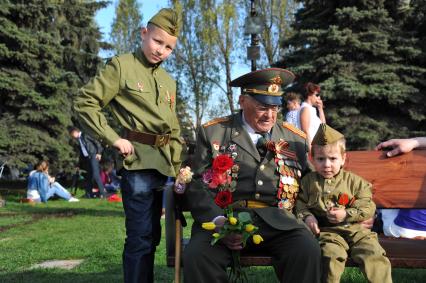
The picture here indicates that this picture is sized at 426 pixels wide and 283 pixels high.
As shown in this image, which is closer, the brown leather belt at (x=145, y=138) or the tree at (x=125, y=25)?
the brown leather belt at (x=145, y=138)

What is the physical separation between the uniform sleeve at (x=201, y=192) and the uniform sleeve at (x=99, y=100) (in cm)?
52

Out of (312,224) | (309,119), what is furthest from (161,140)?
(309,119)

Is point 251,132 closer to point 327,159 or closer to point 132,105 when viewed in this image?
point 327,159

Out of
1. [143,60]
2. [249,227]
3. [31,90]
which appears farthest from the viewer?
[31,90]

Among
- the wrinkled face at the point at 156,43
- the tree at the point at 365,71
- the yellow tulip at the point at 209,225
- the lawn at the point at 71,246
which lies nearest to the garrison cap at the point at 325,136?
the yellow tulip at the point at 209,225

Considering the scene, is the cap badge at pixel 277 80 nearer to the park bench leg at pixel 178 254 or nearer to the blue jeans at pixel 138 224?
the blue jeans at pixel 138 224

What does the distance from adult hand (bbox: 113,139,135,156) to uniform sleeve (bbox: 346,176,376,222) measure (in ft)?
4.58

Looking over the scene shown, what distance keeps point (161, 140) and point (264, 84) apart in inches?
30.6

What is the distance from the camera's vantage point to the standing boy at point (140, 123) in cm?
351

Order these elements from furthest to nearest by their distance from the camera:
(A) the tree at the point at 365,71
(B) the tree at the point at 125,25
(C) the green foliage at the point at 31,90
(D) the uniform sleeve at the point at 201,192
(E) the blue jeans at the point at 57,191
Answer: (B) the tree at the point at 125,25
(A) the tree at the point at 365,71
(C) the green foliage at the point at 31,90
(E) the blue jeans at the point at 57,191
(D) the uniform sleeve at the point at 201,192

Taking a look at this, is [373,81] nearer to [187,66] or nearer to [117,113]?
[117,113]

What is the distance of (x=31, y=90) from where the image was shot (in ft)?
50.8

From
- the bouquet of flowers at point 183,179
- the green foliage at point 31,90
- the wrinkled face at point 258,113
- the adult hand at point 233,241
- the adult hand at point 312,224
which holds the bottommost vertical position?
the adult hand at point 233,241

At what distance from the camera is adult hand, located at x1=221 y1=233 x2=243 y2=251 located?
306 cm
